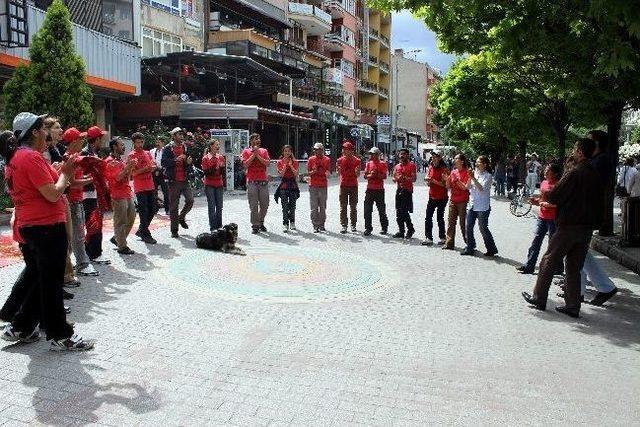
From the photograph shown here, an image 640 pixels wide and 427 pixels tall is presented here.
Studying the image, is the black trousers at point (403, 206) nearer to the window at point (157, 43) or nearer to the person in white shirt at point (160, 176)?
the person in white shirt at point (160, 176)

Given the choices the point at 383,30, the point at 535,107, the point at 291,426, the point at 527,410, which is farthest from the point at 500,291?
the point at 383,30

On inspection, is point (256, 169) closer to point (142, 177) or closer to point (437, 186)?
point (142, 177)

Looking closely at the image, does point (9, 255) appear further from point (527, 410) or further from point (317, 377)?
point (527, 410)

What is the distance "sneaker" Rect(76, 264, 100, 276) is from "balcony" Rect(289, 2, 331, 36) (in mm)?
42299

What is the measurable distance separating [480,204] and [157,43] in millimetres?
23119

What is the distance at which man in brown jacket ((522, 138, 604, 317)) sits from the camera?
6.38 m

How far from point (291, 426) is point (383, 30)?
7256cm

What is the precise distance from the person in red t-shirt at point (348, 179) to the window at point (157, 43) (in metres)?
18.5

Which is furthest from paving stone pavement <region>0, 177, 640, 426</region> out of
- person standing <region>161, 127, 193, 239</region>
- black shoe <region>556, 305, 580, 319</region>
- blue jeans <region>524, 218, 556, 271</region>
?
person standing <region>161, 127, 193, 239</region>

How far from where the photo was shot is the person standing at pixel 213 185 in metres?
11.0

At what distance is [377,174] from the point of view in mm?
12086

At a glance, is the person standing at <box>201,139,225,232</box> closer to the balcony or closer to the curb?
the curb

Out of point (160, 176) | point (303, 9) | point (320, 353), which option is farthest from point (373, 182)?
point (303, 9)

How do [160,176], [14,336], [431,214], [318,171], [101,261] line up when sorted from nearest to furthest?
[14,336], [101,261], [431,214], [318,171], [160,176]
